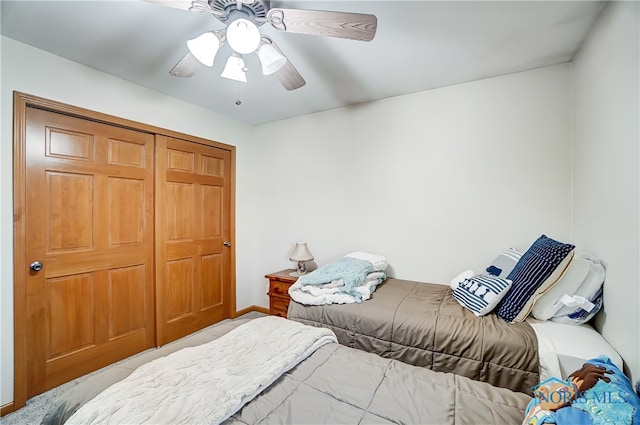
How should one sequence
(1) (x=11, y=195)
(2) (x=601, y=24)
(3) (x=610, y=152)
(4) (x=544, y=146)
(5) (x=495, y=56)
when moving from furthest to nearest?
1. (4) (x=544, y=146)
2. (5) (x=495, y=56)
3. (1) (x=11, y=195)
4. (2) (x=601, y=24)
5. (3) (x=610, y=152)

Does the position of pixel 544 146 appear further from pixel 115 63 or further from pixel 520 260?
pixel 115 63

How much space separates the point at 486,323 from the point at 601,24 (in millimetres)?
1830

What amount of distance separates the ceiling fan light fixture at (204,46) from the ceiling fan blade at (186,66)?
12 cm

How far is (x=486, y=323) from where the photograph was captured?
5.37 feet

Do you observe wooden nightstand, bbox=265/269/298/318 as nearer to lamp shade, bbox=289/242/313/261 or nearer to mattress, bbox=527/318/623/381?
lamp shade, bbox=289/242/313/261

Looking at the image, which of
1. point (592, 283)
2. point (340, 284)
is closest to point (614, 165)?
point (592, 283)

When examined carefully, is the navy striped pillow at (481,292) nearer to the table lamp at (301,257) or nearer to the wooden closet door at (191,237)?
the table lamp at (301,257)

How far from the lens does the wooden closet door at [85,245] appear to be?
6.42 feet

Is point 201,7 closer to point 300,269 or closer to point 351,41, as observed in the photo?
point 351,41

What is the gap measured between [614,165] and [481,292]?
0.97 m

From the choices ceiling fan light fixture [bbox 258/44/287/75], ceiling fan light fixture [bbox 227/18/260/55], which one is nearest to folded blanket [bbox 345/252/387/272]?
ceiling fan light fixture [bbox 258/44/287/75]

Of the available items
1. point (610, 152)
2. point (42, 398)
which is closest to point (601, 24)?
point (610, 152)

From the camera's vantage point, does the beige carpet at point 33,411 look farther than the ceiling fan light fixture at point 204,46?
Yes

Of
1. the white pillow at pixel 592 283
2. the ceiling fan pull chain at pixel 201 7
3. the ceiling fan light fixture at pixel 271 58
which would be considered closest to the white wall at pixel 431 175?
the white pillow at pixel 592 283
